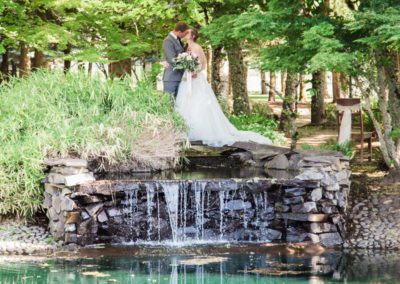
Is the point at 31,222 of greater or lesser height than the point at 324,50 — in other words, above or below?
below

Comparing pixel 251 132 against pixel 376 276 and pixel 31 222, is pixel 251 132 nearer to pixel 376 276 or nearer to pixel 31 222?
pixel 31 222

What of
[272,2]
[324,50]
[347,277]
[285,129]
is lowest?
[347,277]

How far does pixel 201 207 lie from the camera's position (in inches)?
464

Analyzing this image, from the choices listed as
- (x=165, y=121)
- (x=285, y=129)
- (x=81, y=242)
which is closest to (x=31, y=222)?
(x=81, y=242)

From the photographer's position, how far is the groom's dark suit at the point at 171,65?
14.7 metres

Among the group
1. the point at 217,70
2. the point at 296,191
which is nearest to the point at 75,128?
the point at 296,191

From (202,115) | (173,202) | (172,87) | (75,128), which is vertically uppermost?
(172,87)

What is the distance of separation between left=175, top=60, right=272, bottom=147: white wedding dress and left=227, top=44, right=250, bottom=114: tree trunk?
12.0ft

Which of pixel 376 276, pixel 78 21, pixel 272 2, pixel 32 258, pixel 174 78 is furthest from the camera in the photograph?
pixel 78 21

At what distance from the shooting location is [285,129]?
20.4 m

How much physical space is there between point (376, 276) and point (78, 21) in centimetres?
979

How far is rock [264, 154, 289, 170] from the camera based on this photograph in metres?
13.4

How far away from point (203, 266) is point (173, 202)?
5.81ft

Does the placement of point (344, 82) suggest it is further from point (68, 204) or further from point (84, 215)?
point (68, 204)
